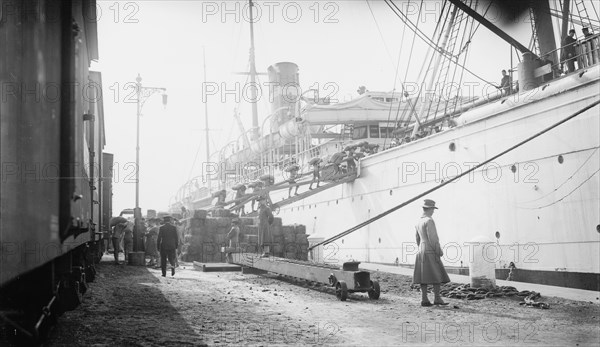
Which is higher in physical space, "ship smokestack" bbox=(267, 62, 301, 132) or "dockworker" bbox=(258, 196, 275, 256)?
"ship smokestack" bbox=(267, 62, 301, 132)

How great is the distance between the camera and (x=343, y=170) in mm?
18969

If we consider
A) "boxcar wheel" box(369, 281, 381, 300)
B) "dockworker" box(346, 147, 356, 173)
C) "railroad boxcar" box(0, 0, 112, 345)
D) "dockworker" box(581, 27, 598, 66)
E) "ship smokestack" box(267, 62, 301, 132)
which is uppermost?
"ship smokestack" box(267, 62, 301, 132)

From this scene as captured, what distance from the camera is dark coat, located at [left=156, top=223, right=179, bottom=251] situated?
11.9 meters

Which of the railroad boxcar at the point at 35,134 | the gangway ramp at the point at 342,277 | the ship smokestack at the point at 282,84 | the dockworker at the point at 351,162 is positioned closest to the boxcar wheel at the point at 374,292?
the gangway ramp at the point at 342,277

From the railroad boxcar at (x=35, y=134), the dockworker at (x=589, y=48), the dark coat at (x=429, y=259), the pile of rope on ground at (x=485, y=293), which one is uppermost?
the dockworker at (x=589, y=48)

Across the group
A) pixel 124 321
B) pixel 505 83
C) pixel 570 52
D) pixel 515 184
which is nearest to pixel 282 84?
pixel 505 83

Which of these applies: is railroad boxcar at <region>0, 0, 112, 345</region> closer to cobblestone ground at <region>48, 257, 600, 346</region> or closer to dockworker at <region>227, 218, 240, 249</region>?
cobblestone ground at <region>48, 257, 600, 346</region>

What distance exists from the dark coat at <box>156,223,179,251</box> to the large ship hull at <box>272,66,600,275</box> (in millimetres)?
6510

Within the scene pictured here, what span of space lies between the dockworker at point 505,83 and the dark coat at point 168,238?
879cm

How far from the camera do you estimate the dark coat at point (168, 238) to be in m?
11.9

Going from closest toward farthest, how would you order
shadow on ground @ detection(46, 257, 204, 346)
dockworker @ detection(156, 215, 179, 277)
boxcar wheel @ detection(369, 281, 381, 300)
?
shadow on ground @ detection(46, 257, 204, 346) → boxcar wheel @ detection(369, 281, 381, 300) → dockworker @ detection(156, 215, 179, 277)

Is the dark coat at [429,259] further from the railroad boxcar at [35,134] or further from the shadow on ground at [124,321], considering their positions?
the railroad boxcar at [35,134]

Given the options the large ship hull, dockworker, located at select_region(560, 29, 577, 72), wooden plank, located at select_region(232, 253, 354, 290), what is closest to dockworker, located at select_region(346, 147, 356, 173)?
the large ship hull

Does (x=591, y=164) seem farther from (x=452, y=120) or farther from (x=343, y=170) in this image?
(x=343, y=170)
